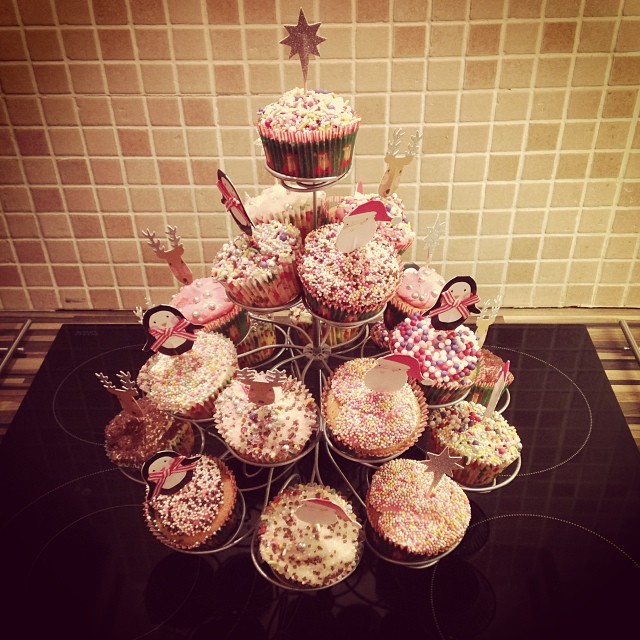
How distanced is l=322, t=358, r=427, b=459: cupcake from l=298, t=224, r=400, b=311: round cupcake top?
0.25 metres

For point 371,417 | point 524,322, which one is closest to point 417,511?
point 371,417

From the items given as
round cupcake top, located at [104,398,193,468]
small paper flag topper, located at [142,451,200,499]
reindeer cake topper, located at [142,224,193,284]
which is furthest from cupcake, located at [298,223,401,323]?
round cupcake top, located at [104,398,193,468]

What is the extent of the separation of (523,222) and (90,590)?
90.4 inches

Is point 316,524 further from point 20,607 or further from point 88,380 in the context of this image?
point 88,380

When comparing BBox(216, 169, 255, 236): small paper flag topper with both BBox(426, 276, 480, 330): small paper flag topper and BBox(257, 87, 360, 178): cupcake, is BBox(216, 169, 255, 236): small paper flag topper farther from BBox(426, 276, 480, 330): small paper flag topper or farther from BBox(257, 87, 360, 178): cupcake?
BBox(426, 276, 480, 330): small paper flag topper

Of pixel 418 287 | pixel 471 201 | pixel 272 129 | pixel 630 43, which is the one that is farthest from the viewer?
pixel 471 201

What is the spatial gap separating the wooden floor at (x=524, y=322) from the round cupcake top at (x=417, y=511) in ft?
3.67

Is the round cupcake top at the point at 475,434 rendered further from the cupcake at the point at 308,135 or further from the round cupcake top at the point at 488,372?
the cupcake at the point at 308,135

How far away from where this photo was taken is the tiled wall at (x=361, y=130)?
2434 millimetres

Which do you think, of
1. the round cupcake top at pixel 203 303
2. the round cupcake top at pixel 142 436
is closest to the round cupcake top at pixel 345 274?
the round cupcake top at pixel 203 303

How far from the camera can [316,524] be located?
70.2 inches

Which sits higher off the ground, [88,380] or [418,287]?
[418,287]

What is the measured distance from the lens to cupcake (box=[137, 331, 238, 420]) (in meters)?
1.85

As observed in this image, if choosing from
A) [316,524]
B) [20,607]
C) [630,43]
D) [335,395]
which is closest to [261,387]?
[335,395]
